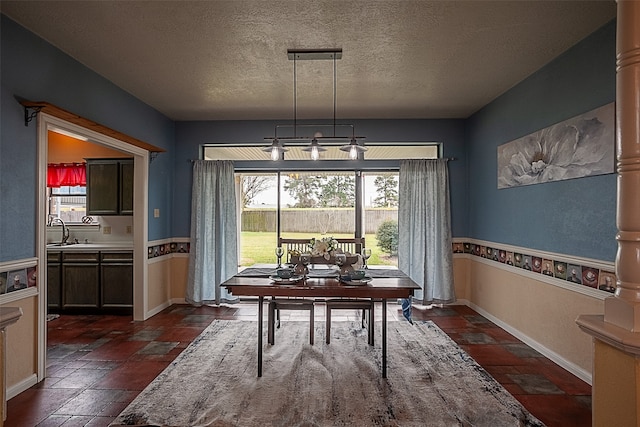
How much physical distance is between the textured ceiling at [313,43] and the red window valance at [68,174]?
1.67m

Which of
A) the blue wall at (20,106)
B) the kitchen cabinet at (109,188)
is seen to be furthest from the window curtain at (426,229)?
the blue wall at (20,106)

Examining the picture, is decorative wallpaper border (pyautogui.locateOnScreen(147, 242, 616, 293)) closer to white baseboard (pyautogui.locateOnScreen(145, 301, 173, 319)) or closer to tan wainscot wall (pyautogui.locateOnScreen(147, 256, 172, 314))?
tan wainscot wall (pyautogui.locateOnScreen(147, 256, 172, 314))

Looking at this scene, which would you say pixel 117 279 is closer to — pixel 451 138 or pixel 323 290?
pixel 323 290

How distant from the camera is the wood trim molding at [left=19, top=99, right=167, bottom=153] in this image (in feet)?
8.84

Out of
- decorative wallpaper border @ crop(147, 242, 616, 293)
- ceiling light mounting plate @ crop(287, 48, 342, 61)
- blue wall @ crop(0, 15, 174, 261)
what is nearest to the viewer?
blue wall @ crop(0, 15, 174, 261)

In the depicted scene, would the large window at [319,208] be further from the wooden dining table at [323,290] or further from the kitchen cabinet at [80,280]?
the wooden dining table at [323,290]

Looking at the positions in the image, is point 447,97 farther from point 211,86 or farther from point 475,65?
point 211,86

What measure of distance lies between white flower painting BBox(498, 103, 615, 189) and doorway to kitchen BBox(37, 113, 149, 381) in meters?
4.06

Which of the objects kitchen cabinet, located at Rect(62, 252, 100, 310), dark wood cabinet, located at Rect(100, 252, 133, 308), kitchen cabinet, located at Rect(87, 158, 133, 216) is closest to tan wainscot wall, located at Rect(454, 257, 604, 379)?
dark wood cabinet, located at Rect(100, 252, 133, 308)

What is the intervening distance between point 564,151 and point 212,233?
4103 millimetres

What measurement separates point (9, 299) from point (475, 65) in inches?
159

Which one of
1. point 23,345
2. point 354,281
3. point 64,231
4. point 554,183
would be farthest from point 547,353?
point 64,231

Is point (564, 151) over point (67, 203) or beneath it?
over

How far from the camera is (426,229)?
504cm
